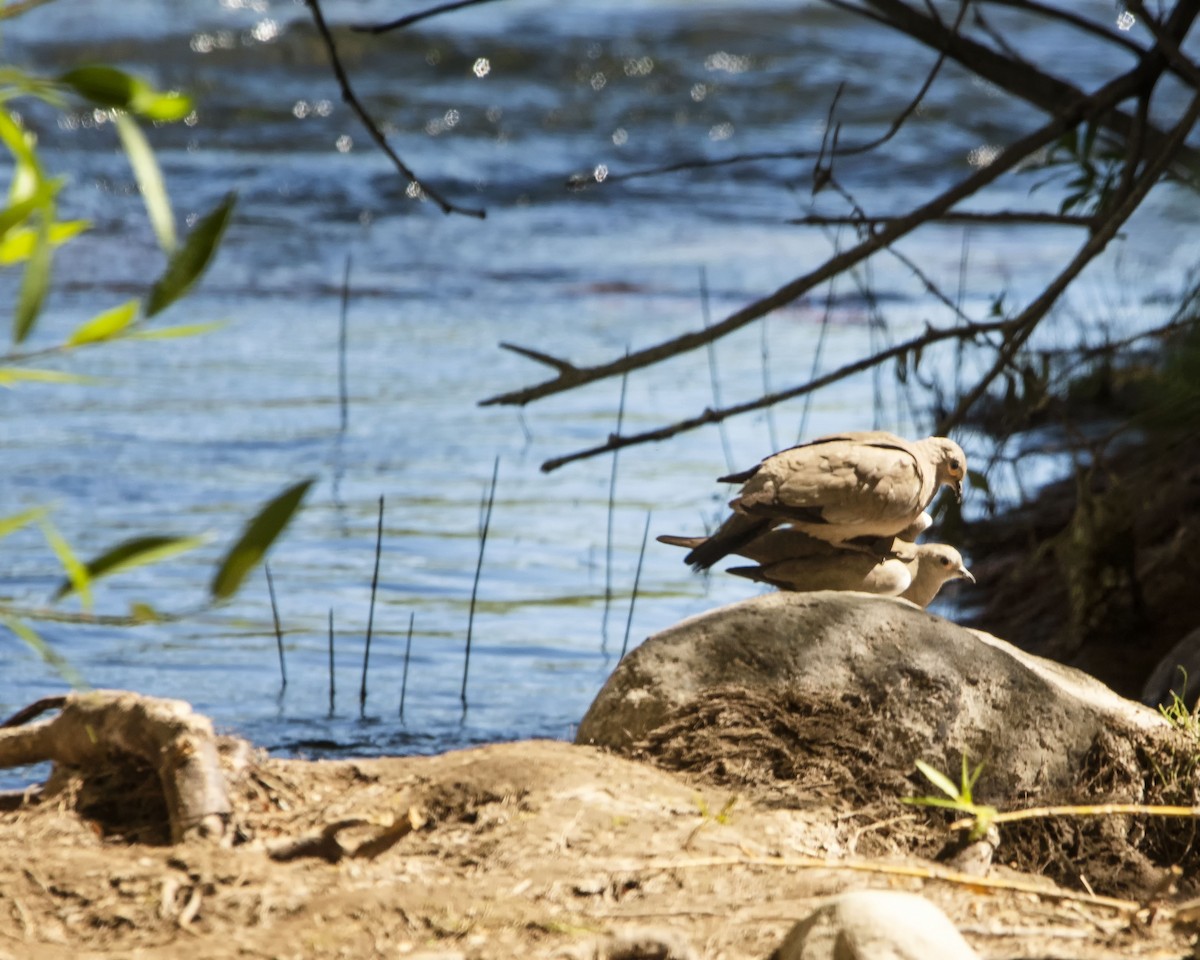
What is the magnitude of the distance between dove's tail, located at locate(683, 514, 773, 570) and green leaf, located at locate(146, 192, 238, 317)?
2215 millimetres

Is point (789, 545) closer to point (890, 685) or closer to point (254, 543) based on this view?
point (890, 685)

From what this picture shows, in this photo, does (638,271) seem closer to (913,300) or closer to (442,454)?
(913,300)

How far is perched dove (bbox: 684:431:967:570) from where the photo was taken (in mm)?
3398

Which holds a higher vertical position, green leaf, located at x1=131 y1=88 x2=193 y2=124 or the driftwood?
green leaf, located at x1=131 y1=88 x2=193 y2=124

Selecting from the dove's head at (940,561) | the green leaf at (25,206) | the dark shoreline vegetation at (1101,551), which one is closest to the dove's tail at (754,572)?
the dove's head at (940,561)

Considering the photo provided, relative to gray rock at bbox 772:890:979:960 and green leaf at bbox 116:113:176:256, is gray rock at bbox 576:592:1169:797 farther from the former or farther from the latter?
green leaf at bbox 116:113:176:256

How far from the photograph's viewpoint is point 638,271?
12.9 meters

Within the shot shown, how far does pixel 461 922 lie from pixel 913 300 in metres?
9.75

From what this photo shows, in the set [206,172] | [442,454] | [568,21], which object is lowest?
[442,454]

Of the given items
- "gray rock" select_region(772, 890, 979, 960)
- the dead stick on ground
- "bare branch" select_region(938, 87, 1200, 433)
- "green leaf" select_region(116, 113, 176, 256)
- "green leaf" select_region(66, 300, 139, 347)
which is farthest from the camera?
"bare branch" select_region(938, 87, 1200, 433)


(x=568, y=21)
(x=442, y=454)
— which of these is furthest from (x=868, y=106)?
(x=442, y=454)

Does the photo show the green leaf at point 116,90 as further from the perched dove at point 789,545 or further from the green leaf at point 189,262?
the perched dove at point 789,545

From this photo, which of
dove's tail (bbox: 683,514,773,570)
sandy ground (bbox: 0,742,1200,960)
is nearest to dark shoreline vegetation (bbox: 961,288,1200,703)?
dove's tail (bbox: 683,514,773,570)

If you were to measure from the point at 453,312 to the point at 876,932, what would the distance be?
9676mm
